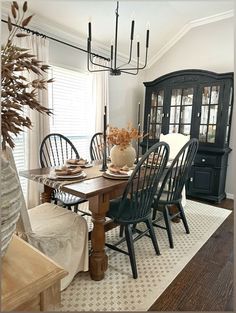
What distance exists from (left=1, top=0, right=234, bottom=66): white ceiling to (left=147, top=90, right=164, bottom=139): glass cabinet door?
37.4 inches

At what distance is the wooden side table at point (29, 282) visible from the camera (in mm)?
606

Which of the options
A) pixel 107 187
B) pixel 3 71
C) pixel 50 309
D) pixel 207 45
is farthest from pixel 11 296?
pixel 207 45

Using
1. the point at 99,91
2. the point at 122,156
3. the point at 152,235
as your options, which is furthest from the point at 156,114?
the point at 152,235

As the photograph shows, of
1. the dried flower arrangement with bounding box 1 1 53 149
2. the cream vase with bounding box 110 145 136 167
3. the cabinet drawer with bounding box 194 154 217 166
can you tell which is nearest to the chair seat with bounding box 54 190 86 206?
the cream vase with bounding box 110 145 136 167

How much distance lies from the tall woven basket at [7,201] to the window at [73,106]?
250 centimetres

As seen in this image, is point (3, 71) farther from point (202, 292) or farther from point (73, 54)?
point (73, 54)

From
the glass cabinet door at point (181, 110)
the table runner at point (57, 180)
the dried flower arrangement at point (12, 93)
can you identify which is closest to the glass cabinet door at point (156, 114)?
the glass cabinet door at point (181, 110)

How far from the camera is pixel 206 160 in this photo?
3.50 meters

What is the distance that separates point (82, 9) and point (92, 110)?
4.54ft

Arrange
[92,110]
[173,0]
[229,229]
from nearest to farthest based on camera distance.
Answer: [229,229] < [173,0] < [92,110]

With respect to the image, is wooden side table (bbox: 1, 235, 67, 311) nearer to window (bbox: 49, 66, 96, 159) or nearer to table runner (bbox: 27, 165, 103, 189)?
table runner (bbox: 27, 165, 103, 189)

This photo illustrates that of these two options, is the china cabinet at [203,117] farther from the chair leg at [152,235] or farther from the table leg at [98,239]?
the table leg at [98,239]

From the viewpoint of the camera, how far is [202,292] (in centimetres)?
163

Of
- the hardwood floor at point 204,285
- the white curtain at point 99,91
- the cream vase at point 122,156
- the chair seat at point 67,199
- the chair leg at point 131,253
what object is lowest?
the hardwood floor at point 204,285
